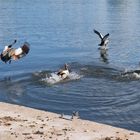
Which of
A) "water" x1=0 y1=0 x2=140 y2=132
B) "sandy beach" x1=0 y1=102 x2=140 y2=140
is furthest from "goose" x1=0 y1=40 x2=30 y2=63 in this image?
"sandy beach" x1=0 y1=102 x2=140 y2=140

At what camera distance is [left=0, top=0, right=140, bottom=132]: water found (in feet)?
78.6

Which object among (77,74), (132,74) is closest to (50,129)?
(77,74)

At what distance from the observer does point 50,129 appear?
59.7 ft

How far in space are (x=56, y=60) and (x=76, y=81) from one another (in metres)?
7.83

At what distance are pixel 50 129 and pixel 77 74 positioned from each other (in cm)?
1260

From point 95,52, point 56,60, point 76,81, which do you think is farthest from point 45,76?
point 95,52

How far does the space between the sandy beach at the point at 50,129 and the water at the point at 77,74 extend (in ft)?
8.81

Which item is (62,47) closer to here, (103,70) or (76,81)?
(103,70)

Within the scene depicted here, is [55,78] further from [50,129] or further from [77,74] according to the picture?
[50,129]

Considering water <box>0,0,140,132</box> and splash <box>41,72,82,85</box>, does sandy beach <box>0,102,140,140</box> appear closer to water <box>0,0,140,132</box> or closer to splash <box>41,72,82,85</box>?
water <box>0,0,140,132</box>

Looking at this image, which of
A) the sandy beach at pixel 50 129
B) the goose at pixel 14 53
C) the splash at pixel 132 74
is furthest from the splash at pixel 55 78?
the sandy beach at pixel 50 129

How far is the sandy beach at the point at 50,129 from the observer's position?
17500 mm

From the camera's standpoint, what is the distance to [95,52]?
41.4 metres

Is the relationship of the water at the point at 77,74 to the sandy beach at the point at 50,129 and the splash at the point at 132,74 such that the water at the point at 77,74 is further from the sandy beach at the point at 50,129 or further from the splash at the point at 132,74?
the sandy beach at the point at 50,129
